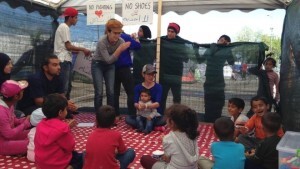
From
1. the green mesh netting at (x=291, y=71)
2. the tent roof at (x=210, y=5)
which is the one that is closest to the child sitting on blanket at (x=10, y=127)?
the green mesh netting at (x=291, y=71)

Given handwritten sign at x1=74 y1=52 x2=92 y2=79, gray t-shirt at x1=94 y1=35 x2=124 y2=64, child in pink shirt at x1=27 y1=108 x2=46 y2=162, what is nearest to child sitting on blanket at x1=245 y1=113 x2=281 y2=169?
child in pink shirt at x1=27 y1=108 x2=46 y2=162

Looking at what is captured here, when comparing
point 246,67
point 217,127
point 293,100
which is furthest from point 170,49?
point 217,127

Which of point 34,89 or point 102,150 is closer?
point 102,150

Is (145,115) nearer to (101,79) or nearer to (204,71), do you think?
(101,79)

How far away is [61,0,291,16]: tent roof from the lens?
5735 millimetres

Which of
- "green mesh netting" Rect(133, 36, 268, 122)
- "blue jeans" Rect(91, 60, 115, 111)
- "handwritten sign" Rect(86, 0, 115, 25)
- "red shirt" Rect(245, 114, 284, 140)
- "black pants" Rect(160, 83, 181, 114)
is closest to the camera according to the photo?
"red shirt" Rect(245, 114, 284, 140)

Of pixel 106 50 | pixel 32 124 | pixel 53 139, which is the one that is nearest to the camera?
pixel 53 139

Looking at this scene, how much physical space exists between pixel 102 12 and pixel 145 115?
220cm

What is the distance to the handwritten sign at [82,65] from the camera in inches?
261

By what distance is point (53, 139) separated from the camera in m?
2.86

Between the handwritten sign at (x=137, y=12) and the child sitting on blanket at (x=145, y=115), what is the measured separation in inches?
53.7

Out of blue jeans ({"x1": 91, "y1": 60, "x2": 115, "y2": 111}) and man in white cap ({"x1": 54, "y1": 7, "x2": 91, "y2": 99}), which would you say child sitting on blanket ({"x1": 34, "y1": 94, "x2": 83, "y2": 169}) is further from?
man in white cap ({"x1": 54, "y1": 7, "x2": 91, "y2": 99})

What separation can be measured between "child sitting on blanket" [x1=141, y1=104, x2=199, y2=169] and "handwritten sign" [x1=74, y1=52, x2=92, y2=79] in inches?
162

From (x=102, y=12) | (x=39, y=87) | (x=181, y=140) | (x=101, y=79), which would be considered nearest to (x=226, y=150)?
(x=181, y=140)
